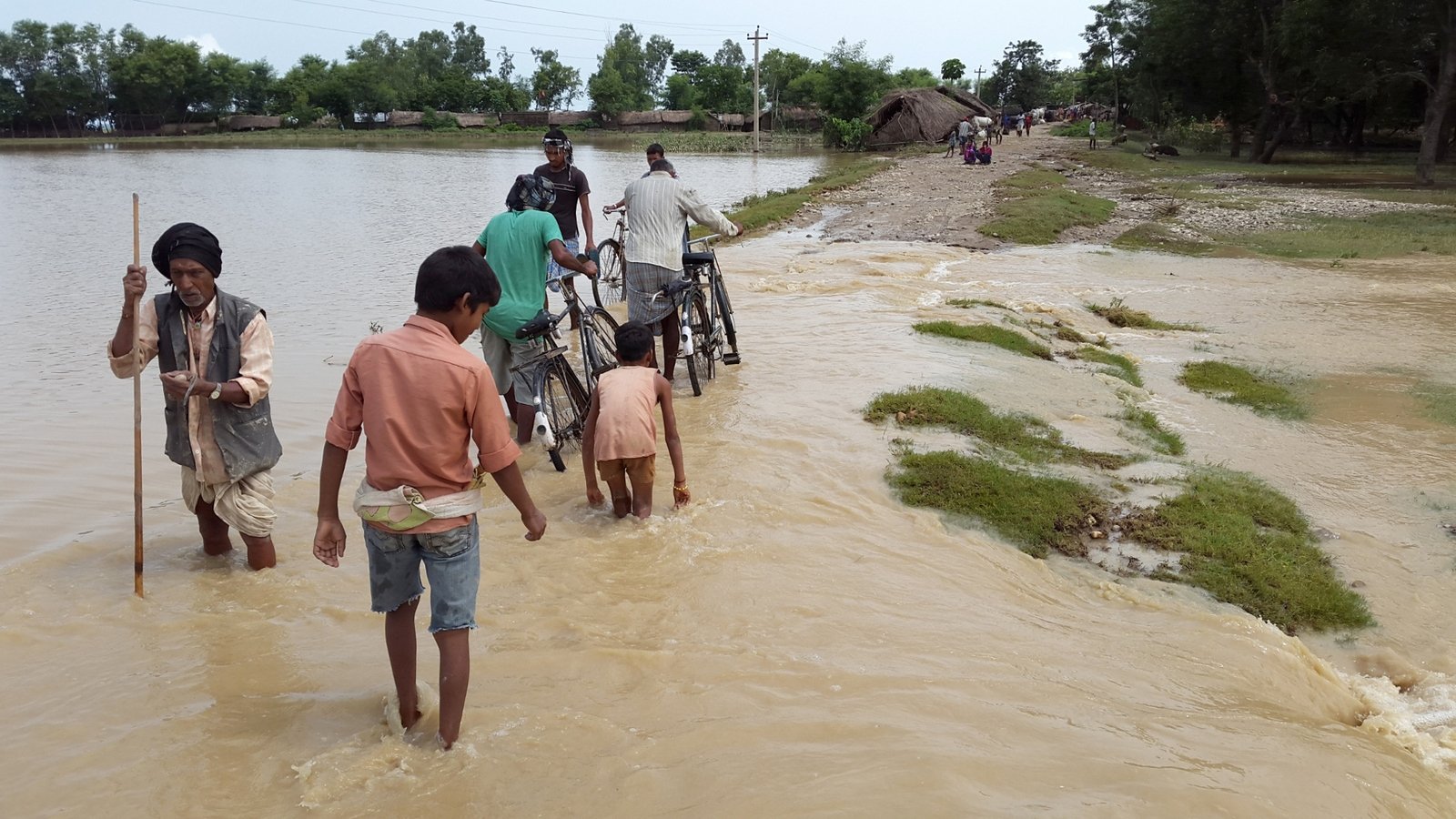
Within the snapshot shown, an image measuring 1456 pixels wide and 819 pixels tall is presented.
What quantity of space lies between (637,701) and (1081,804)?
155 centimetres

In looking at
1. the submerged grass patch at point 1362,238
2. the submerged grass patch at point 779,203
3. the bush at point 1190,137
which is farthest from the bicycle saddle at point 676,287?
the bush at point 1190,137

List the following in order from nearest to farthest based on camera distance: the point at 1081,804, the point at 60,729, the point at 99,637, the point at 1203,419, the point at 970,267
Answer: the point at 1081,804, the point at 60,729, the point at 99,637, the point at 1203,419, the point at 970,267

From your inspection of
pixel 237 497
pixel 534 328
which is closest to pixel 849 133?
pixel 534 328

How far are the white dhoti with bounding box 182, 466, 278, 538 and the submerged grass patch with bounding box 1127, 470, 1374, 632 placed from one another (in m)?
4.47

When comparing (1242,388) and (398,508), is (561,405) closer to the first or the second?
(398,508)

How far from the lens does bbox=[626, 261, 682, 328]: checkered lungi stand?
772cm

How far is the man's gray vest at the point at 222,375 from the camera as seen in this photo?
4355mm

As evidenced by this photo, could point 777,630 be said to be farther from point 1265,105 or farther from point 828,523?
point 1265,105

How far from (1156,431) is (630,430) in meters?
4.38

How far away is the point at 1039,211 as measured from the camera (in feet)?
67.4

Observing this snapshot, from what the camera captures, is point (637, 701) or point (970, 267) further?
point (970, 267)

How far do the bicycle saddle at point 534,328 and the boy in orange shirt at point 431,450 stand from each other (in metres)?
3.00

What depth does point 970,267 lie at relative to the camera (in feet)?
50.4

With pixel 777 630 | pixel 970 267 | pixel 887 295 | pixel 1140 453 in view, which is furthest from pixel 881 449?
pixel 970 267
